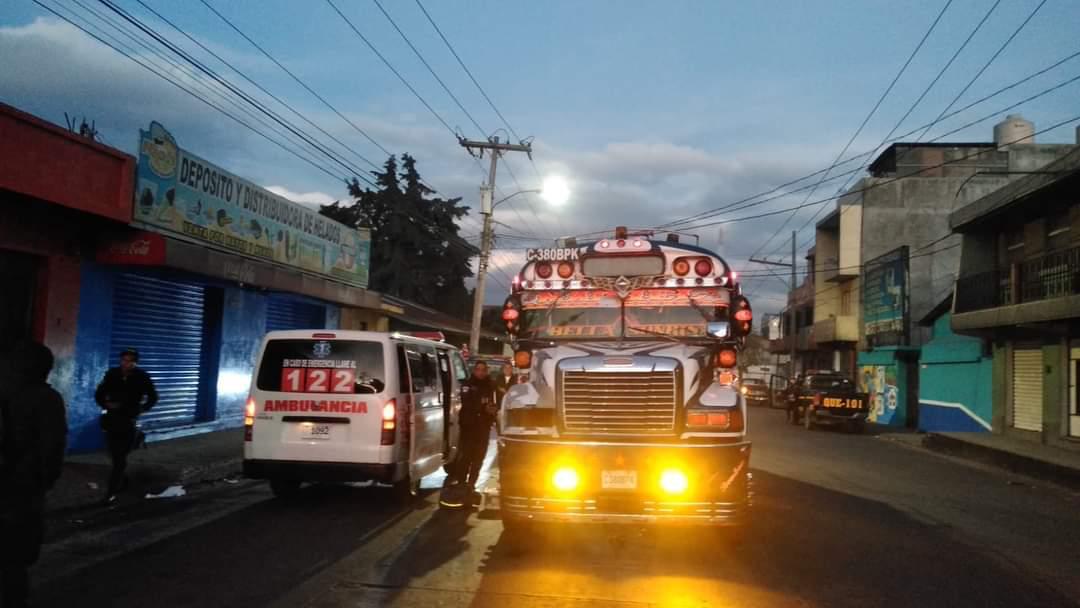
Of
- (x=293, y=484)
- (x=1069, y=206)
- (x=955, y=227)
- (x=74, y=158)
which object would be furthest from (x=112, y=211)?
(x=955, y=227)

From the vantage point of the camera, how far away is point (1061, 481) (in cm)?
1580

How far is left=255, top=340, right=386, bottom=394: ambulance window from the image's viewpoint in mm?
9484

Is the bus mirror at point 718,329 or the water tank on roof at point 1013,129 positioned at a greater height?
the water tank on roof at point 1013,129

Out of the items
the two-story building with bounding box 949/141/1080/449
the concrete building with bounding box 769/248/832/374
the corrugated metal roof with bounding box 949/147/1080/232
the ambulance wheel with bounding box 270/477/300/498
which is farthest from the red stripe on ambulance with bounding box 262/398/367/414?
the concrete building with bounding box 769/248/832/374

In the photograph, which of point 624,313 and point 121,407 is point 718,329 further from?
point 121,407

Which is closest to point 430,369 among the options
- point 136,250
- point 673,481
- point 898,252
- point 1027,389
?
point 673,481

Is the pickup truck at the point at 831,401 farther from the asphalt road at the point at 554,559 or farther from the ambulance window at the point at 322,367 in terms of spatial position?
the ambulance window at the point at 322,367

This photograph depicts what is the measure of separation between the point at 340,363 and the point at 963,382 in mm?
22958

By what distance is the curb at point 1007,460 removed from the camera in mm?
15789

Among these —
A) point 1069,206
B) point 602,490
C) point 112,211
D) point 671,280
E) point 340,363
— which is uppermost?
point 1069,206

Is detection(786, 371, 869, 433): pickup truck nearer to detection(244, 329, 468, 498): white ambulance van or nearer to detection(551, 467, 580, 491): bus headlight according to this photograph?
detection(244, 329, 468, 498): white ambulance van

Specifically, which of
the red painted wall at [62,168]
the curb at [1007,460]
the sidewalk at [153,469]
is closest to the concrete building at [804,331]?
the curb at [1007,460]

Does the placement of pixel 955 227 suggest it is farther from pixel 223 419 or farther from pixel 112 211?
pixel 112 211

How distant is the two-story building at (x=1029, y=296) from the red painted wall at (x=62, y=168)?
727 inches
